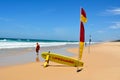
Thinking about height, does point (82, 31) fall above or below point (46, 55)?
above

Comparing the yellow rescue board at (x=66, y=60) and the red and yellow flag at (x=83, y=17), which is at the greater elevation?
the red and yellow flag at (x=83, y=17)

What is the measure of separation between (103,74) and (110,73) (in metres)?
0.51

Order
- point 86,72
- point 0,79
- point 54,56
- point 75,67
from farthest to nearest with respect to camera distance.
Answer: point 54,56 → point 75,67 → point 86,72 → point 0,79

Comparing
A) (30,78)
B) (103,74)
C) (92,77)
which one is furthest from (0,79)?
(103,74)

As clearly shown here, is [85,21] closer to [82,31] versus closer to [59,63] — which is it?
[82,31]

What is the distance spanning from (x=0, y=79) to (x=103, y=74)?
5183mm

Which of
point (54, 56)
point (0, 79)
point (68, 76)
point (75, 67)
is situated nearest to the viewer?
point (0, 79)

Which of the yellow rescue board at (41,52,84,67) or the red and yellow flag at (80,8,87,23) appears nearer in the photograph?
the red and yellow flag at (80,8,87,23)

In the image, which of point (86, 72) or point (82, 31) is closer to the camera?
point (82, 31)

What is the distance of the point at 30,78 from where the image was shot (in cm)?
1084

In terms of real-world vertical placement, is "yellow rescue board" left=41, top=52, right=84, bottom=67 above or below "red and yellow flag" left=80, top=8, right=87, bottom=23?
below

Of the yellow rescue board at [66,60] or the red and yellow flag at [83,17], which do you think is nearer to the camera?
the red and yellow flag at [83,17]

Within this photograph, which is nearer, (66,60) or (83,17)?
(83,17)

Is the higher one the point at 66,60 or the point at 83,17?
the point at 83,17
